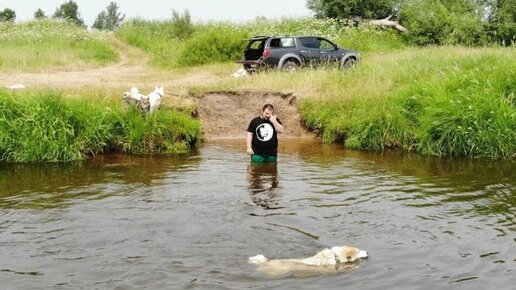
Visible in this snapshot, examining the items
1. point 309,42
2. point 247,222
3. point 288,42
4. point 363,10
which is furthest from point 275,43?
point 247,222

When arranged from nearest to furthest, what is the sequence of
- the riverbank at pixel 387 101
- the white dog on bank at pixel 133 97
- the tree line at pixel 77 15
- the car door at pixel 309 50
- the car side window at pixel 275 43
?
the riverbank at pixel 387 101 < the white dog on bank at pixel 133 97 < the car side window at pixel 275 43 < the car door at pixel 309 50 < the tree line at pixel 77 15

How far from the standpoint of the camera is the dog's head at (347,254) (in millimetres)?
6677

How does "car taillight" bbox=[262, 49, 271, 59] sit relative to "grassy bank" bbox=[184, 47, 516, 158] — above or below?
above

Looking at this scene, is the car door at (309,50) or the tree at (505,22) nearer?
the car door at (309,50)

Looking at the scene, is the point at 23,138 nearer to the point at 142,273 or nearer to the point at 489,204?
the point at 142,273

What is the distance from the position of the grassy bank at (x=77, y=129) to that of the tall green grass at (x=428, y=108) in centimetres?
376

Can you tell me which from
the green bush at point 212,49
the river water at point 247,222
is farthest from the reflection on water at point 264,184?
the green bush at point 212,49

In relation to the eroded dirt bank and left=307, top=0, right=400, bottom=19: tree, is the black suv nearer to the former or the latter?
the eroded dirt bank

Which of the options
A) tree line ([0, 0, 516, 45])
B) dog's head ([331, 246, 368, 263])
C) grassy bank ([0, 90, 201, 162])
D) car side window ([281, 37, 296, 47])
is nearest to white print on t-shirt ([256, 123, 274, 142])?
grassy bank ([0, 90, 201, 162])

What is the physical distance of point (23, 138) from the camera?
12.9 meters

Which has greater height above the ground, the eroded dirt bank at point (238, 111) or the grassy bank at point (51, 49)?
the grassy bank at point (51, 49)

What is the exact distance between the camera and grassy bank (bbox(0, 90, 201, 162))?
12.8 meters

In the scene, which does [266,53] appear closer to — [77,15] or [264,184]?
[264,184]

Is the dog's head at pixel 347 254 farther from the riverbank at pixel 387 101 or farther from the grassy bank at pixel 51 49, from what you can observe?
the grassy bank at pixel 51 49
